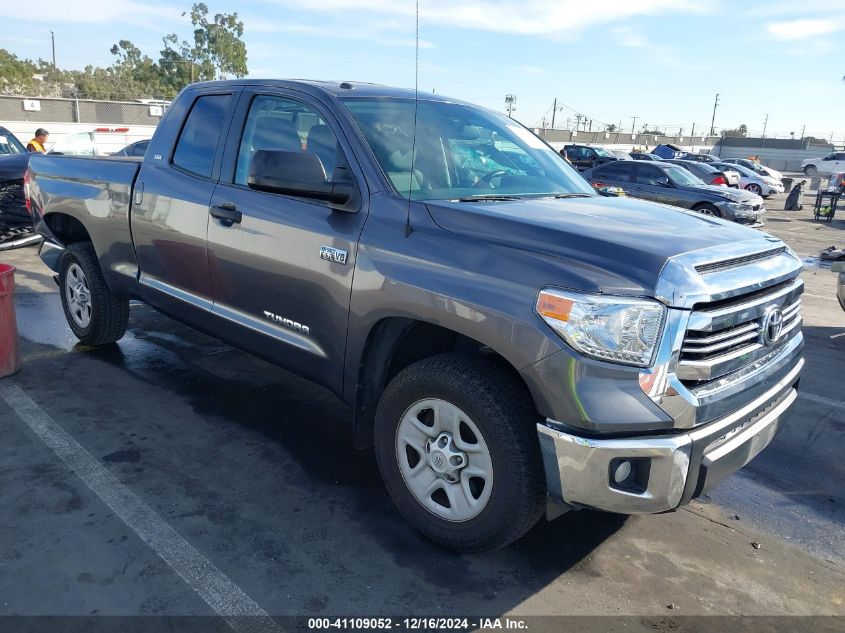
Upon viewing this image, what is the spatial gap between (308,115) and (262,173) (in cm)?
62

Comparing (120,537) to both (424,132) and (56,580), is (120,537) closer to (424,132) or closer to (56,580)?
(56,580)

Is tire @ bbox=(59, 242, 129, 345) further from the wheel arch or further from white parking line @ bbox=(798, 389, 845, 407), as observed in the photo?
white parking line @ bbox=(798, 389, 845, 407)

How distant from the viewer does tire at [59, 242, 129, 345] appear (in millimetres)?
5352

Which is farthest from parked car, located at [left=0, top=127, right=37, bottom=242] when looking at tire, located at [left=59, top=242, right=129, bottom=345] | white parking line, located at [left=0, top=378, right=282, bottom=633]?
white parking line, located at [left=0, top=378, right=282, bottom=633]

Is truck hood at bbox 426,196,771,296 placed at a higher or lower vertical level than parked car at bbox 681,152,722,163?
lower

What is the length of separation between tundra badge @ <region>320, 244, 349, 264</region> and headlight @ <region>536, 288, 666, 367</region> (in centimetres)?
123

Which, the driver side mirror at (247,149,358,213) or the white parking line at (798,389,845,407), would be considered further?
the white parking line at (798,389,845,407)

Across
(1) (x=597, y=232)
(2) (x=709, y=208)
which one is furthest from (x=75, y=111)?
(1) (x=597, y=232)

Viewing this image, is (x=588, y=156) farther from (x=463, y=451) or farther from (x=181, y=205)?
(x=463, y=451)

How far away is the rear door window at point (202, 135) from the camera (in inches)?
166

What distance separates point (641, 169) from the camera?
53.6 feet

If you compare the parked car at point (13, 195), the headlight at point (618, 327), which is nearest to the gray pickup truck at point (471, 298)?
the headlight at point (618, 327)

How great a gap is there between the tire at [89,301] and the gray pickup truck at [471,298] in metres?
1.05

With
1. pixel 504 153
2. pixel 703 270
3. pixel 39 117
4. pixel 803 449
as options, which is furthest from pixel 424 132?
pixel 39 117
